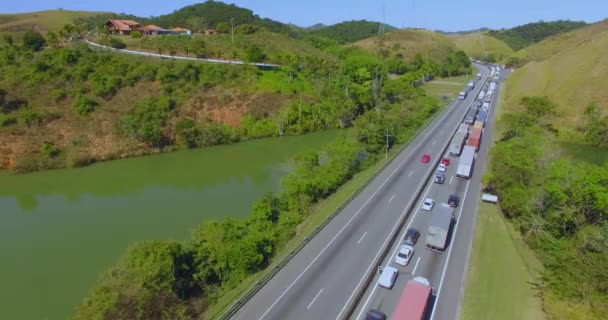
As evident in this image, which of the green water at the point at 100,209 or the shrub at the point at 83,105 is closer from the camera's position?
the green water at the point at 100,209

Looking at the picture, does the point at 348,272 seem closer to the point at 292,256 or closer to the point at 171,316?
the point at 292,256

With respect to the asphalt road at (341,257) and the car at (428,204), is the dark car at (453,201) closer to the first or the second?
the car at (428,204)

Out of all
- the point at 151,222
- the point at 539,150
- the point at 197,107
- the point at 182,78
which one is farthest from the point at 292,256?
the point at 182,78

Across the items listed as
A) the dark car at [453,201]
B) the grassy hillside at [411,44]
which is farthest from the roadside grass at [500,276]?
the grassy hillside at [411,44]

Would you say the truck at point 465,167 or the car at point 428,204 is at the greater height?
the truck at point 465,167

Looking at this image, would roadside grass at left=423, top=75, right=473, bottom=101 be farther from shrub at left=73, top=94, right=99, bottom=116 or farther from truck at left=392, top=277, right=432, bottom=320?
truck at left=392, top=277, right=432, bottom=320

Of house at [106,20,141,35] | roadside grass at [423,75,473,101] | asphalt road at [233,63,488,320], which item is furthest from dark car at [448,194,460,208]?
house at [106,20,141,35]
